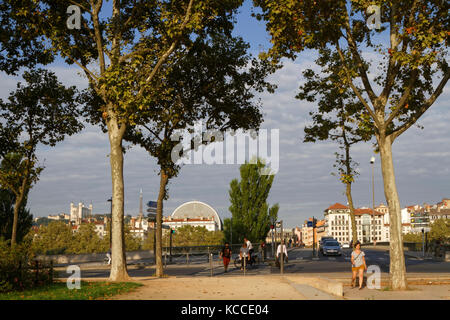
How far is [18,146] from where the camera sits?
95.0ft

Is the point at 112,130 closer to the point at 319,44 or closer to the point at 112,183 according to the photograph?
the point at 112,183

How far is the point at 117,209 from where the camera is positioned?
1919 cm

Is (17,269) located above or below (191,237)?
above

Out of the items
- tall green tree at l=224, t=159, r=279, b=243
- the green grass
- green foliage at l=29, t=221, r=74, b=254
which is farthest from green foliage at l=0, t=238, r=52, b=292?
green foliage at l=29, t=221, r=74, b=254

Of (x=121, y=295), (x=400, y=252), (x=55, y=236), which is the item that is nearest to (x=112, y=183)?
(x=121, y=295)

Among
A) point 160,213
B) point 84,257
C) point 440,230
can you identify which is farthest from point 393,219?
point 440,230

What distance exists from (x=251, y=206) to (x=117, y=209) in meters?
31.5

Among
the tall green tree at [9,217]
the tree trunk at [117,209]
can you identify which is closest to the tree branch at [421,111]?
the tree trunk at [117,209]

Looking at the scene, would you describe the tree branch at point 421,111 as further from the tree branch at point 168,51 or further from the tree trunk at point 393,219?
the tree branch at point 168,51

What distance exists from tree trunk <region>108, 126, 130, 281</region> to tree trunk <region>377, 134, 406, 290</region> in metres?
9.21

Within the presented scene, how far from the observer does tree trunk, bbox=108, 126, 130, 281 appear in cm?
1909

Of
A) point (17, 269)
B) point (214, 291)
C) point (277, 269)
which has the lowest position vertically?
point (277, 269)

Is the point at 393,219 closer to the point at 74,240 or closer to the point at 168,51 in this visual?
the point at 168,51
